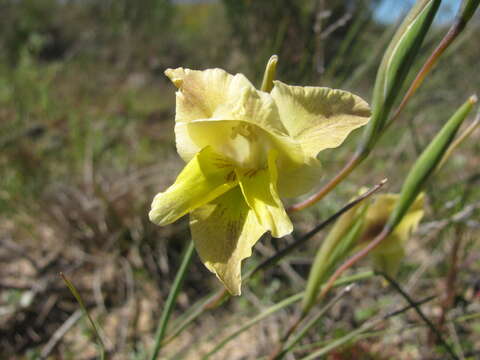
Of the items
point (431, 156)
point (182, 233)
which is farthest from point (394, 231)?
point (182, 233)

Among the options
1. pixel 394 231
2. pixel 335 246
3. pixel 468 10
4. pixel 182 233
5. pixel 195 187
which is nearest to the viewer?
pixel 468 10

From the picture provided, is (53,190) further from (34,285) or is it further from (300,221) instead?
(300,221)

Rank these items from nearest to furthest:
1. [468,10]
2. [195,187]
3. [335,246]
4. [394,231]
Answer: [468,10], [195,187], [335,246], [394,231]

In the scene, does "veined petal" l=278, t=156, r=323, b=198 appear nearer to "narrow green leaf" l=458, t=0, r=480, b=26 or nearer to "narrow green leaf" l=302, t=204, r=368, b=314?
"narrow green leaf" l=302, t=204, r=368, b=314

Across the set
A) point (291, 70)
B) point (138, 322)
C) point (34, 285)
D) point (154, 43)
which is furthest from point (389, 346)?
point (154, 43)

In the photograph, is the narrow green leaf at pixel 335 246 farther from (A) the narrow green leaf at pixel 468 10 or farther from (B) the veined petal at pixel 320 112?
(A) the narrow green leaf at pixel 468 10

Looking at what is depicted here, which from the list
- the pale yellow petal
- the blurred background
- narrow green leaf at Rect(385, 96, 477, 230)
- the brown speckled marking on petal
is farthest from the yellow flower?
the blurred background

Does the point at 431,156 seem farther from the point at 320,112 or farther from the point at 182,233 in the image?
the point at 182,233
